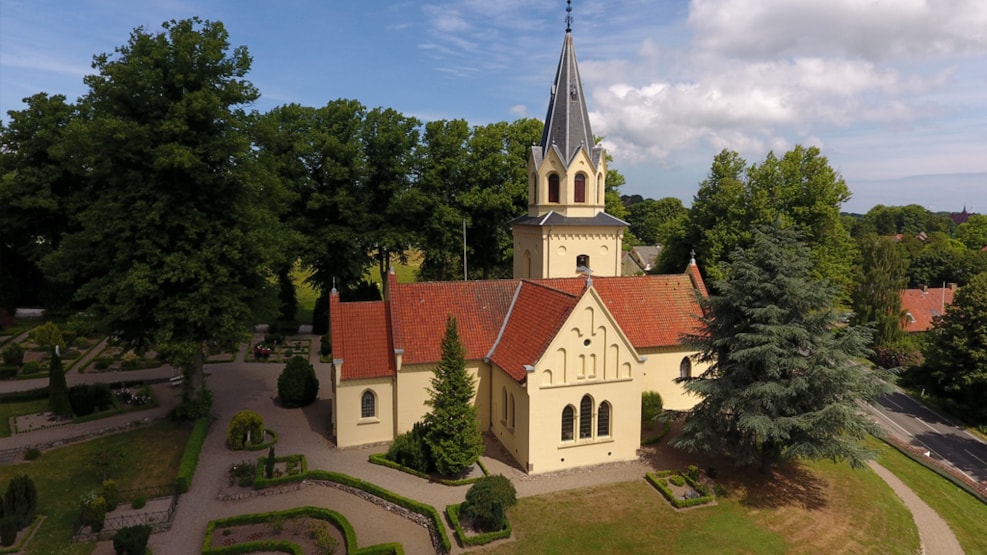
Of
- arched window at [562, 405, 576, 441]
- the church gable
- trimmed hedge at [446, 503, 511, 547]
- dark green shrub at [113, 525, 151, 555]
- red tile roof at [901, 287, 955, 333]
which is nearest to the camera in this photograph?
dark green shrub at [113, 525, 151, 555]

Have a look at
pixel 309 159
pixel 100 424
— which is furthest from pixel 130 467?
pixel 309 159

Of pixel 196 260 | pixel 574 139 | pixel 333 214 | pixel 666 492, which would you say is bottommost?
pixel 666 492

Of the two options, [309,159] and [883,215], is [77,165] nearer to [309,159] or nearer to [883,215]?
[309,159]

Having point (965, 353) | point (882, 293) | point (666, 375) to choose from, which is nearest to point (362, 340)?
point (666, 375)

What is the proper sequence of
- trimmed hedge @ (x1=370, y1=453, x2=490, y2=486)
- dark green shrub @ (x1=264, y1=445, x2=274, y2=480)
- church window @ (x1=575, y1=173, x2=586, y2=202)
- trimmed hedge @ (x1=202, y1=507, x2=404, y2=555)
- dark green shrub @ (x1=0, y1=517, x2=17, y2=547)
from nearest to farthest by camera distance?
trimmed hedge @ (x1=202, y1=507, x2=404, y2=555), dark green shrub @ (x1=0, y1=517, x2=17, y2=547), trimmed hedge @ (x1=370, y1=453, x2=490, y2=486), dark green shrub @ (x1=264, y1=445, x2=274, y2=480), church window @ (x1=575, y1=173, x2=586, y2=202)

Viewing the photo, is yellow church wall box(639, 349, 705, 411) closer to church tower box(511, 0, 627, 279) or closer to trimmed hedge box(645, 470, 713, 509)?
trimmed hedge box(645, 470, 713, 509)

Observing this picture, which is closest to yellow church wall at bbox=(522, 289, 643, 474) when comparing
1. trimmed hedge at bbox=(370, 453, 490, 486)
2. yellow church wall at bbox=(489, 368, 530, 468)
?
yellow church wall at bbox=(489, 368, 530, 468)
